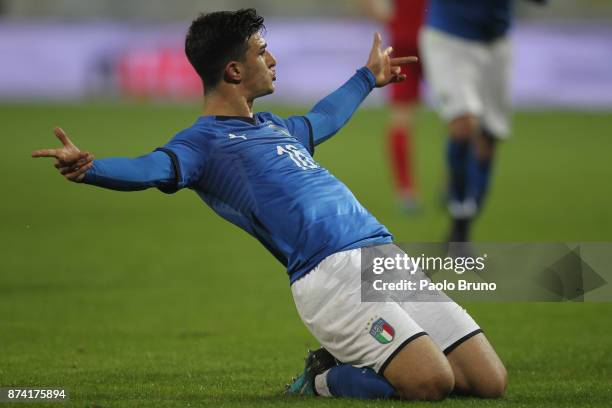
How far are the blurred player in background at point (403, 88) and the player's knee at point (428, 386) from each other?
723 cm

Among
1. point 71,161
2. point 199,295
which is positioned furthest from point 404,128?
point 71,161

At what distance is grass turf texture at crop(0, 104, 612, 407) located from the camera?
4961 millimetres

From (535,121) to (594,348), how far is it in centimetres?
1505

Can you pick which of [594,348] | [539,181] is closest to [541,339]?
[594,348]

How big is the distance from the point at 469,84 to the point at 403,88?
328cm

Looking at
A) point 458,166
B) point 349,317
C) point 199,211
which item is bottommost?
point 199,211

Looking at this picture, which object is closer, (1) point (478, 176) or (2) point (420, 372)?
(2) point (420, 372)

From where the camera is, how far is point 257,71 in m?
4.90

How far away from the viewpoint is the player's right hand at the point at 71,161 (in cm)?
407

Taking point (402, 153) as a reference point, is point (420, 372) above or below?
above

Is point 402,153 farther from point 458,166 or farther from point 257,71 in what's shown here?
point 257,71

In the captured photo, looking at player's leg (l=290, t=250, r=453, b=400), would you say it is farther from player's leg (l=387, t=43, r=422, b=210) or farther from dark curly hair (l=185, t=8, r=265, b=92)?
player's leg (l=387, t=43, r=422, b=210)

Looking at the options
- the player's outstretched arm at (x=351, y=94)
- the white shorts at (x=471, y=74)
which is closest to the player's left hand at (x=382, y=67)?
the player's outstretched arm at (x=351, y=94)

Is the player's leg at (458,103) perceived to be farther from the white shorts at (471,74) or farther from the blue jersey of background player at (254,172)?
the blue jersey of background player at (254,172)
